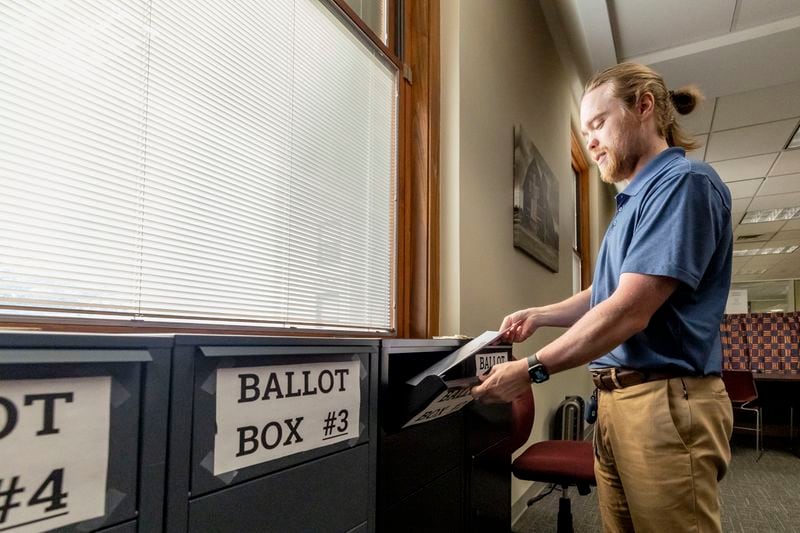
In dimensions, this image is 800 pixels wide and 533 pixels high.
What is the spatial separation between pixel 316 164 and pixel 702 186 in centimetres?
90

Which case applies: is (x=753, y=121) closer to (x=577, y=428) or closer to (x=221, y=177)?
(x=577, y=428)

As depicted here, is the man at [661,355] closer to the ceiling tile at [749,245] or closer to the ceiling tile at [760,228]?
the ceiling tile at [760,228]

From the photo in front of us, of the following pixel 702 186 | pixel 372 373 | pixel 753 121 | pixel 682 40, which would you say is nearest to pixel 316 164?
pixel 372 373

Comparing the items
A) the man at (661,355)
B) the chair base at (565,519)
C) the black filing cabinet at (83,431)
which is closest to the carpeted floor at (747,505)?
the chair base at (565,519)

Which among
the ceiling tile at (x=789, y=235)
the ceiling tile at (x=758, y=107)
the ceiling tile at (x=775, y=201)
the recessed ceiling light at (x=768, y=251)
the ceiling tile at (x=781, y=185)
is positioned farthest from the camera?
the recessed ceiling light at (x=768, y=251)

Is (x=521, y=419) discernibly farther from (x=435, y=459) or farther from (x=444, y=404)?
(x=444, y=404)

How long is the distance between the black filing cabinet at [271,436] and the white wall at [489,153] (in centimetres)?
87

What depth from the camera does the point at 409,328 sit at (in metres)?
1.69

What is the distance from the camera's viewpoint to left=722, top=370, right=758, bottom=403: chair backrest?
164 inches

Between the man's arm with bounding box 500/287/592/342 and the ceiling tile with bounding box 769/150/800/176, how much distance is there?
194 inches

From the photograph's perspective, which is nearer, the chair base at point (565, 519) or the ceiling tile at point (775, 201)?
the chair base at point (565, 519)

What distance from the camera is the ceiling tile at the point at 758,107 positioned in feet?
12.7

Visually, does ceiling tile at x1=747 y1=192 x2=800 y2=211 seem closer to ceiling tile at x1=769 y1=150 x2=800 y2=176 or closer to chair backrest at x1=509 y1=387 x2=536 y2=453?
ceiling tile at x1=769 y1=150 x2=800 y2=176

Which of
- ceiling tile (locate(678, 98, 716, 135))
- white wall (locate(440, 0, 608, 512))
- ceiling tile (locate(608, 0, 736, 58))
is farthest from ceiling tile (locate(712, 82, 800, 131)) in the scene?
white wall (locate(440, 0, 608, 512))
